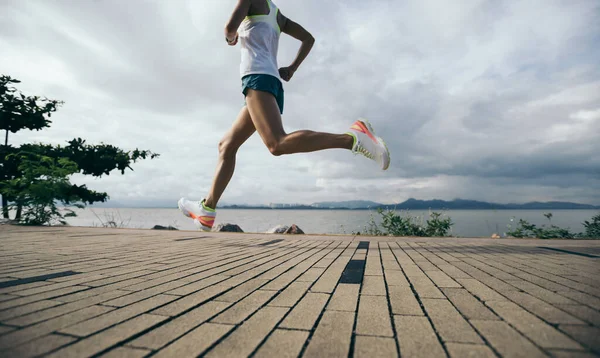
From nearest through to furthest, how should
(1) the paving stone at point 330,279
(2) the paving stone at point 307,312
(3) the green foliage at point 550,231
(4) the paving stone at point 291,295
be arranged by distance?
(2) the paving stone at point 307,312 → (4) the paving stone at point 291,295 → (1) the paving stone at point 330,279 → (3) the green foliage at point 550,231

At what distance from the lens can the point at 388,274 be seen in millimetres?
1964

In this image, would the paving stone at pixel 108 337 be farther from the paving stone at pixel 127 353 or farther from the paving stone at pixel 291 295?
the paving stone at pixel 291 295

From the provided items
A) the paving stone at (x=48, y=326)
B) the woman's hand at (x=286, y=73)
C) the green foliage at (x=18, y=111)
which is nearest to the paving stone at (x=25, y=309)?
the paving stone at (x=48, y=326)

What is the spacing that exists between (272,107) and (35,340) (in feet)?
7.38

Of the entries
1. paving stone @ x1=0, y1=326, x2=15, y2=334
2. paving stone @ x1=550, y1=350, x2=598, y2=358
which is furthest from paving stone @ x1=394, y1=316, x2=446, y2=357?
paving stone @ x1=0, y1=326, x2=15, y2=334

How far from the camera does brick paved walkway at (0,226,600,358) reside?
2.99 feet

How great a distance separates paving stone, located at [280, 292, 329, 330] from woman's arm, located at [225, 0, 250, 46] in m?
2.24

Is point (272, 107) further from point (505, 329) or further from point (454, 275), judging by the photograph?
point (505, 329)

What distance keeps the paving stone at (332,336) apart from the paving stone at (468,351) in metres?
0.30

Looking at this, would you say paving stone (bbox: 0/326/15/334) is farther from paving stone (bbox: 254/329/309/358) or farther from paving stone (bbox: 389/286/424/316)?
paving stone (bbox: 389/286/424/316)

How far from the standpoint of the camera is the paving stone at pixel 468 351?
0.85 metres

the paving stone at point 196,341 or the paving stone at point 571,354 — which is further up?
the paving stone at point 571,354

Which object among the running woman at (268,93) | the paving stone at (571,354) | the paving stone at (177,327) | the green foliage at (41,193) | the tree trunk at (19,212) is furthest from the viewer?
the tree trunk at (19,212)

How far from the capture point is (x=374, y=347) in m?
0.91
